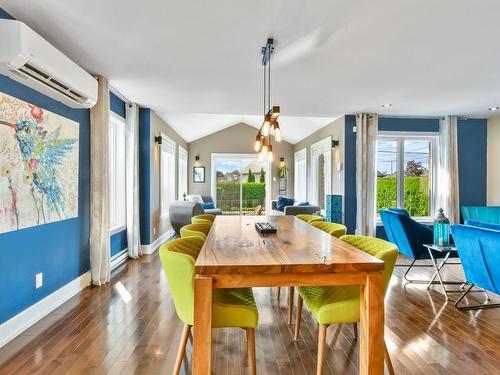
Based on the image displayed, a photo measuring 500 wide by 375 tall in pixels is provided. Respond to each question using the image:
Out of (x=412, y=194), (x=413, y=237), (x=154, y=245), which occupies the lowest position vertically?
(x=154, y=245)

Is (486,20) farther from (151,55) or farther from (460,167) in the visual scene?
(460,167)

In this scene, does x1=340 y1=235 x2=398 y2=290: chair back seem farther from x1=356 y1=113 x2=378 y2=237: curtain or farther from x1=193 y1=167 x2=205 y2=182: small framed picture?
x1=193 y1=167 x2=205 y2=182: small framed picture

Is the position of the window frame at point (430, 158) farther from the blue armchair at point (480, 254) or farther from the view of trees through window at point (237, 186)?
the view of trees through window at point (237, 186)

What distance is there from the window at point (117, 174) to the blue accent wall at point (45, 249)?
1087 mm

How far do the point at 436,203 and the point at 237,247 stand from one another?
5.59 meters

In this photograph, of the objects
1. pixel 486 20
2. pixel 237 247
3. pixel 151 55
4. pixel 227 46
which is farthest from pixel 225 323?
pixel 486 20

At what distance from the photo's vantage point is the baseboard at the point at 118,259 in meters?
4.48

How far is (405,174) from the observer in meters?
6.39

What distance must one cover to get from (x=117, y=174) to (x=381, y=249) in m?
4.21

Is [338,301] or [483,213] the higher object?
[483,213]

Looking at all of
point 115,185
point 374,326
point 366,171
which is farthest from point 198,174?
point 374,326

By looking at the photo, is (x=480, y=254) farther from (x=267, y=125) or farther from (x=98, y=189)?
(x=98, y=189)

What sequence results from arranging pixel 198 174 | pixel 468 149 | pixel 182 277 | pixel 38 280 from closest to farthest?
pixel 182 277 → pixel 38 280 → pixel 468 149 → pixel 198 174

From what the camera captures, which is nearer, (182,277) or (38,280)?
(182,277)
